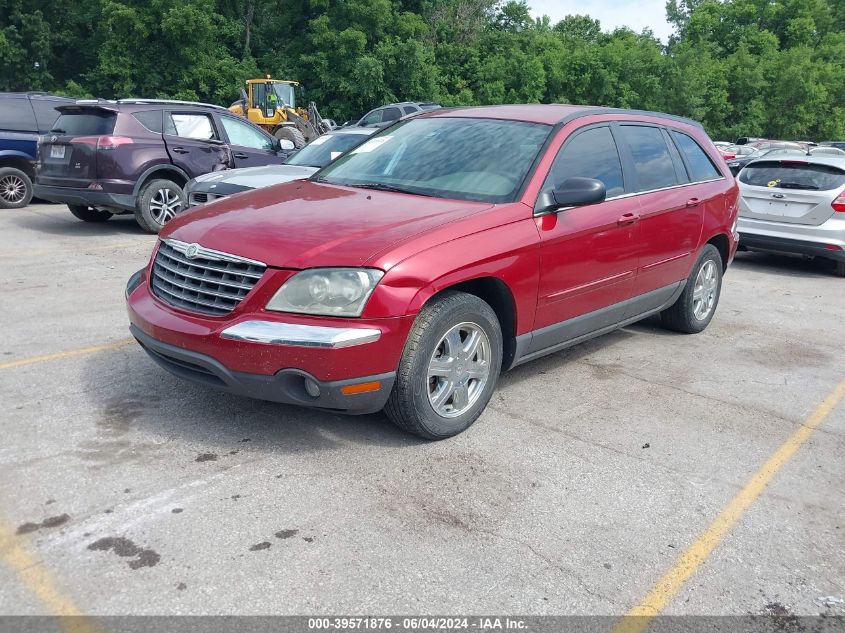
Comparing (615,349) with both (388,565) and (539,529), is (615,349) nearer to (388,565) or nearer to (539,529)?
(539,529)

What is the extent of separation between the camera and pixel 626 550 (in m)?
3.22

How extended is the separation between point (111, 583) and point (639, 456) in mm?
2618

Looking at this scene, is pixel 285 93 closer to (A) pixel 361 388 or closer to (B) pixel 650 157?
(B) pixel 650 157

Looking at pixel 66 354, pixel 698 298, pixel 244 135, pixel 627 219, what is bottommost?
pixel 66 354

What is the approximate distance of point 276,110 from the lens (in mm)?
26438

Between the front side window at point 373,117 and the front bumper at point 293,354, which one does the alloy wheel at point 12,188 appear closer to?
the front bumper at point 293,354

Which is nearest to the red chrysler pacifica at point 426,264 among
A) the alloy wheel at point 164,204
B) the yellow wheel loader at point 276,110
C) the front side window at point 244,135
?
the alloy wheel at point 164,204

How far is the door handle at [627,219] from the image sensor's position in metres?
5.12

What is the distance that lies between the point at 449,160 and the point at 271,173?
16.1ft

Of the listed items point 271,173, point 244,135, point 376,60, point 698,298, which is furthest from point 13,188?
point 376,60

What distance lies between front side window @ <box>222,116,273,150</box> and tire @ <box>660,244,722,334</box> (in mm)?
7741

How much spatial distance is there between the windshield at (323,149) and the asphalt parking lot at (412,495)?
491 centimetres

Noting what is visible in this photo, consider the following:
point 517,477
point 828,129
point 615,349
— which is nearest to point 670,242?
point 615,349

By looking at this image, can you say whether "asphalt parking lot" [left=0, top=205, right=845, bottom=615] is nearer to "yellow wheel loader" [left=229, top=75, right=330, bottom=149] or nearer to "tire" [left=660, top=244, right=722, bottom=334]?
"tire" [left=660, top=244, right=722, bottom=334]
